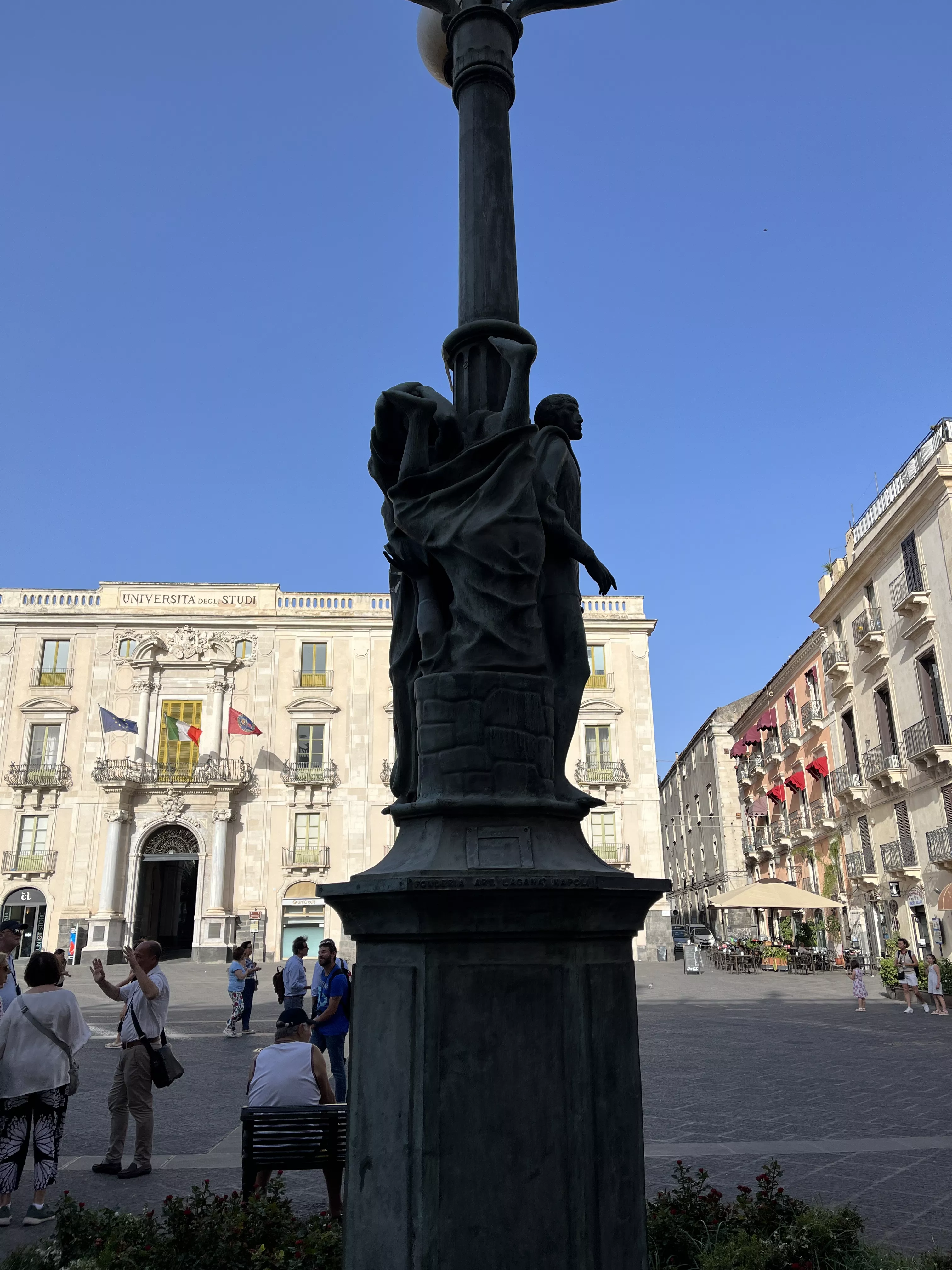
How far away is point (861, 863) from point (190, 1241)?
95.4ft

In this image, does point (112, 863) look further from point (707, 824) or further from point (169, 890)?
point (707, 824)

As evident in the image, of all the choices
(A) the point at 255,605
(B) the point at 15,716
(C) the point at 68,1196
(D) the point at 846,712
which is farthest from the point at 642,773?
(C) the point at 68,1196

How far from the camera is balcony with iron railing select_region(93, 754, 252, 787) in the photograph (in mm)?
33250

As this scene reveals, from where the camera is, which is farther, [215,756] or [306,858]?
[215,756]

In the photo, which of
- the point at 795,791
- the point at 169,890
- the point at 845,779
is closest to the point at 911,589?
the point at 845,779

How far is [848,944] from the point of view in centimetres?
3022

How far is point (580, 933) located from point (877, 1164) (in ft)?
14.8

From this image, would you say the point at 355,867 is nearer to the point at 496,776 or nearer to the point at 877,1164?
the point at 877,1164

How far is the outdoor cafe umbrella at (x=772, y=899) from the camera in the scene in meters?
24.9

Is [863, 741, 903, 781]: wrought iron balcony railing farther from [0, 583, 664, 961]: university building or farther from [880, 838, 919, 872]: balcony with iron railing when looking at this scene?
[0, 583, 664, 961]: university building

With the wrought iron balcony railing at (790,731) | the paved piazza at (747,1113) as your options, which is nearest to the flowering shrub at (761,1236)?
the paved piazza at (747,1113)

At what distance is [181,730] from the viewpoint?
34375 mm

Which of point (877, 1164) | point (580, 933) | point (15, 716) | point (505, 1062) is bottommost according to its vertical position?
point (877, 1164)

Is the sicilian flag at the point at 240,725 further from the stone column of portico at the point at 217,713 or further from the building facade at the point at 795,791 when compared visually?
the building facade at the point at 795,791
